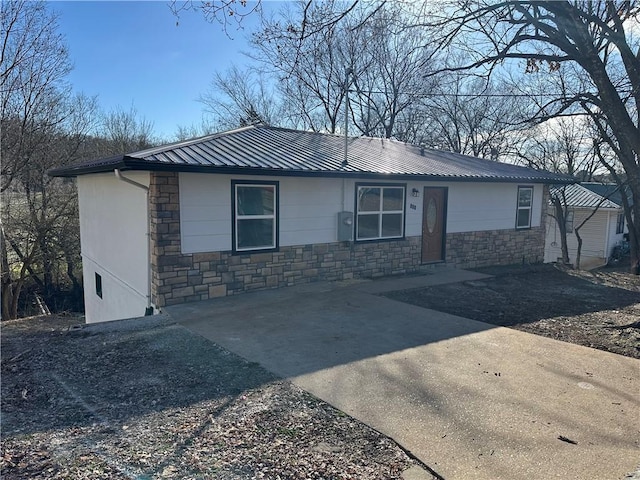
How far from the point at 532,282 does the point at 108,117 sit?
21.3 m

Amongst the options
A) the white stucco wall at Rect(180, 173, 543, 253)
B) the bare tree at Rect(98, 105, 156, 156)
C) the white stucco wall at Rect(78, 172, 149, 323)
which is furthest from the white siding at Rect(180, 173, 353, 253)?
the bare tree at Rect(98, 105, 156, 156)

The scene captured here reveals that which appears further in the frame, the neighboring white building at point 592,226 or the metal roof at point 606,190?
the metal roof at point 606,190

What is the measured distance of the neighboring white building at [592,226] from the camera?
2497cm

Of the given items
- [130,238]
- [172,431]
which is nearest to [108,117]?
[130,238]

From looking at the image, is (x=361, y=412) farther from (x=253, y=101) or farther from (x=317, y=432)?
(x=253, y=101)

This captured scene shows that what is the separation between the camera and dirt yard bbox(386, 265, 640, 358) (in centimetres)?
617

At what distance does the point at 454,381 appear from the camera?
4473mm

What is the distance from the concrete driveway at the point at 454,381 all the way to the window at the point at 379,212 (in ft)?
9.79

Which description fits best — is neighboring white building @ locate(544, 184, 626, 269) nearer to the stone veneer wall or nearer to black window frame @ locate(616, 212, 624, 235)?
black window frame @ locate(616, 212, 624, 235)

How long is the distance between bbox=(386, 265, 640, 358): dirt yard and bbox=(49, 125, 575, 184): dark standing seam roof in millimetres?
2799

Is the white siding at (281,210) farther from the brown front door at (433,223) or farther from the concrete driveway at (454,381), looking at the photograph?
the brown front door at (433,223)

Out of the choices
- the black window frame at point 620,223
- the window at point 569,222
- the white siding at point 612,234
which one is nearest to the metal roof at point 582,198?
the white siding at point 612,234

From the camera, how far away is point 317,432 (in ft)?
11.3

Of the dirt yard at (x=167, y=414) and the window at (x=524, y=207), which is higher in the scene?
the window at (x=524, y=207)
